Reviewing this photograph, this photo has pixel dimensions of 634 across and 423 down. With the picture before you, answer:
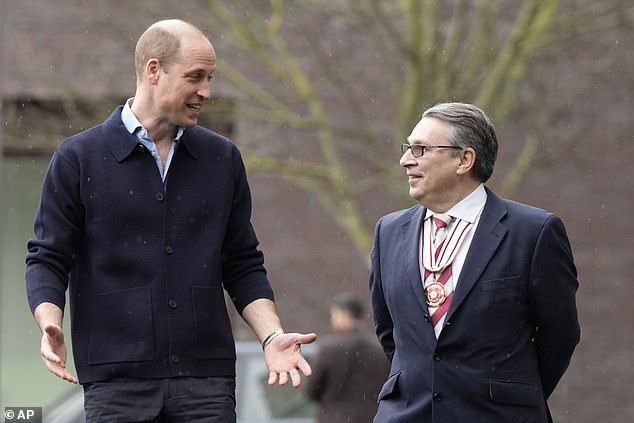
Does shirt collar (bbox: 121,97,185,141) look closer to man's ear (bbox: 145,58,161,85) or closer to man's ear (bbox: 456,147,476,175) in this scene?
man's ear (bbox: 145,58,161,85)

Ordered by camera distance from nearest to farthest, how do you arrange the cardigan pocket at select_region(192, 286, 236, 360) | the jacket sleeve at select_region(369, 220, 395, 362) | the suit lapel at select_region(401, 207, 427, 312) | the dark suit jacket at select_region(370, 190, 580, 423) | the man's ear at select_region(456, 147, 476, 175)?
the cardigan pocket at select_region(192, 286, 236, 360) → the dark suit jacket at select_region(370, 190, 580, 423) → the suit lapel at select_region(401, 207, 427, 312) → the man's ear at select_region(456, 147, 476, 175) → the jacket sleeve at select_region(369, 220, 395, 362)

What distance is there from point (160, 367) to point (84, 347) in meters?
0.27

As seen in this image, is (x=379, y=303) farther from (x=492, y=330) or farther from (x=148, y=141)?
(x=148, y=141)

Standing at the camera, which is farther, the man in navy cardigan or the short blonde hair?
the short blonde hair

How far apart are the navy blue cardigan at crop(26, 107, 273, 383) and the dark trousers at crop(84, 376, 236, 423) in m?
0.03

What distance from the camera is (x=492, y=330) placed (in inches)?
215

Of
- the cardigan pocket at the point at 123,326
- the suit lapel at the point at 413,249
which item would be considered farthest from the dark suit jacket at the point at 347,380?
the cardigan pocket at the point at 123,326

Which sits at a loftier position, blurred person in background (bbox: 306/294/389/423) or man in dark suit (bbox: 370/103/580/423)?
man in dark suit (bbox: 370/103/580/423)

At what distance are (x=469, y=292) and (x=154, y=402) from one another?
1178 mm

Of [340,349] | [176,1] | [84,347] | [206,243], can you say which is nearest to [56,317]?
[84,347]

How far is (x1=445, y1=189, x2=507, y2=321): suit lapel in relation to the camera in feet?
18.0

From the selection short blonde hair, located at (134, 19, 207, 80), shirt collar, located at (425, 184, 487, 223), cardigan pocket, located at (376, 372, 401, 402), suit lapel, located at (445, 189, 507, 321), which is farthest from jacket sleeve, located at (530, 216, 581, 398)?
short blonde hair, located at (134, 19, 207, 80)

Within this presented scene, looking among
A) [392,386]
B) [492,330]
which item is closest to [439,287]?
[492,330]

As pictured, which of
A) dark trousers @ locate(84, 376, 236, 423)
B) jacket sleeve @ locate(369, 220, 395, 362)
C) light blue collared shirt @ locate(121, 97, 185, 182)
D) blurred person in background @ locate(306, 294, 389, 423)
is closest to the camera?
dark trousers @ locate(84, 376, 236, 423)
